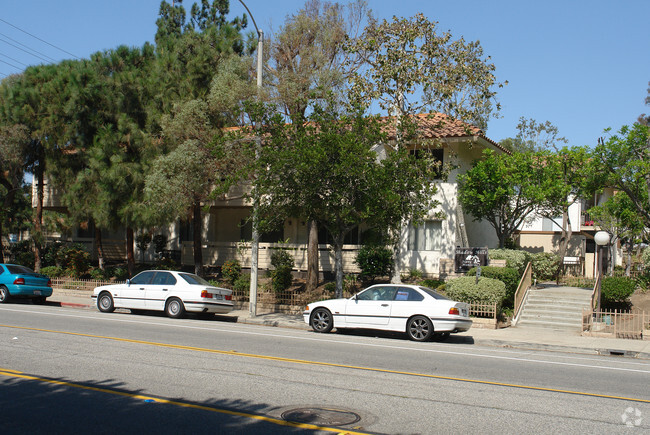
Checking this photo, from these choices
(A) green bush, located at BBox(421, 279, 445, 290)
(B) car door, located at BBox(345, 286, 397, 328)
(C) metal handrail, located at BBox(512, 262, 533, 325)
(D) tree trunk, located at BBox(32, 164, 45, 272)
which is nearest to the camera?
(B) car door, located at BBox(345, 286, 397, 328)

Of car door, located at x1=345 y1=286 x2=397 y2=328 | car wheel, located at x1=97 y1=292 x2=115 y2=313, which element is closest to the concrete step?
car door, located at x1=345 y1=286 x2=397 y2=328

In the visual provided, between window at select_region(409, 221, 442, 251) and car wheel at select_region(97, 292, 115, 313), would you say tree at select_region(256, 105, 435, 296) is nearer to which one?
car wheel at select_region(97, 292, 115, 313)

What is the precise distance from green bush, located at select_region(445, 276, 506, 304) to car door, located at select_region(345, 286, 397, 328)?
15.0ft

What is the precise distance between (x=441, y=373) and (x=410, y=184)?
29.6ft

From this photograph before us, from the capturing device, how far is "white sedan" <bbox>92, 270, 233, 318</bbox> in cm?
1847

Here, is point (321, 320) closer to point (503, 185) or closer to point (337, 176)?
point (337, 176)

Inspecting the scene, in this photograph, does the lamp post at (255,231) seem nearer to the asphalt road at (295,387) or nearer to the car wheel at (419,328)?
the asphalt road at (295,387)

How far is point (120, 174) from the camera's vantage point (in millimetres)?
25031

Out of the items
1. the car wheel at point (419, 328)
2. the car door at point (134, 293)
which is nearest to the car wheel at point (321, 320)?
the car wheel at point (419, 328)

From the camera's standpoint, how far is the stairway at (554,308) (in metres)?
19.7

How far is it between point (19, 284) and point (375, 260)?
13.4 meters

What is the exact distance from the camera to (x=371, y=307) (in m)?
15.7

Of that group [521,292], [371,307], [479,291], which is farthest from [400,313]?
[521,292]

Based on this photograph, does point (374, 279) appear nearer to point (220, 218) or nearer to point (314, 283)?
point (314, 283)
